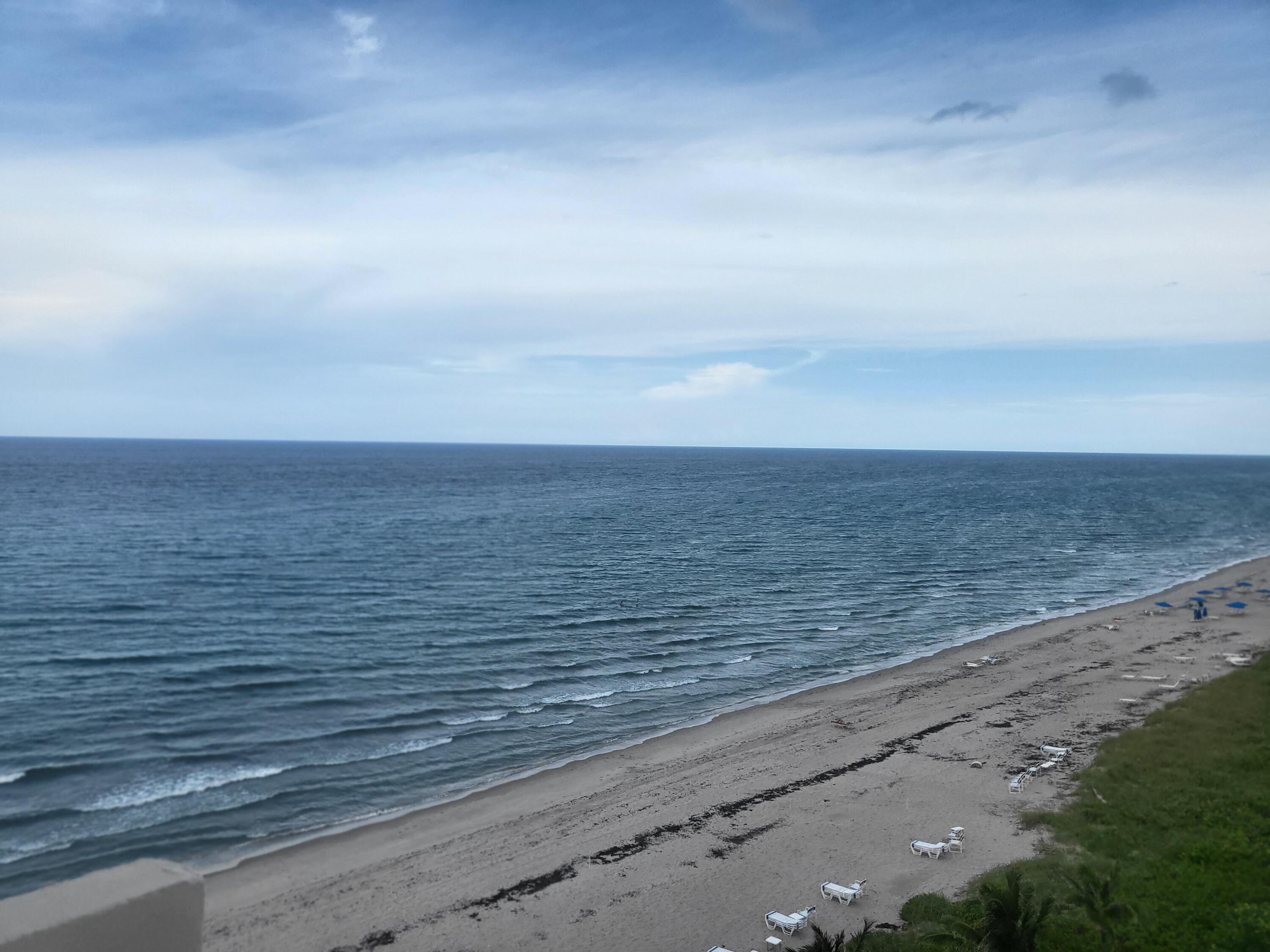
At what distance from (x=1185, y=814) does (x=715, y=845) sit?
12.1m

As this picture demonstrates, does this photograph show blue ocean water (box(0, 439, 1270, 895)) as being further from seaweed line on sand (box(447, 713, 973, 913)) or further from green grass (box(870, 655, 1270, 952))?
green grass (box(870, 655, 1270, 952))

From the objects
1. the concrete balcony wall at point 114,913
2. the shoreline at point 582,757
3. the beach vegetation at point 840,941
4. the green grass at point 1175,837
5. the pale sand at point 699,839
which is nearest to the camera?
the concrete balcony wall at point 114,913

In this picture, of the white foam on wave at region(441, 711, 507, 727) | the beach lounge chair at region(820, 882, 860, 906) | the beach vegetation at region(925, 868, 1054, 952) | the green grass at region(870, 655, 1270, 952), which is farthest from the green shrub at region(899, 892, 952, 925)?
the white foam on wave at region(441, 711, 507, 727)

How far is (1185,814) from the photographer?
22.2 meters

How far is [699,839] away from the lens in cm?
2309

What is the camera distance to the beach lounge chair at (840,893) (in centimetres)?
1947

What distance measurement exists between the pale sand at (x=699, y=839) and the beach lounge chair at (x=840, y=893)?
0.25 m

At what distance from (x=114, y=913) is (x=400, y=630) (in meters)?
40.3

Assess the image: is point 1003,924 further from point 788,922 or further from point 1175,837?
point 1175,837

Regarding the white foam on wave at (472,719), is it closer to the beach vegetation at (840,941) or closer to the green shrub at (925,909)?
the beach vegetation at (840,941)

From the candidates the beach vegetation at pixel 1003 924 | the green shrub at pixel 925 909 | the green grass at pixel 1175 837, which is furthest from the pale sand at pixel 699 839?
the beach vegetation at pixel 1003 924

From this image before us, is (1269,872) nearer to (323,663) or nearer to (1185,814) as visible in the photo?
(1185,814)

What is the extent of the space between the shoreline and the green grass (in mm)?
12503

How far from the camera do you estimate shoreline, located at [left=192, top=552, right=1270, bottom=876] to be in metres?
22.5
